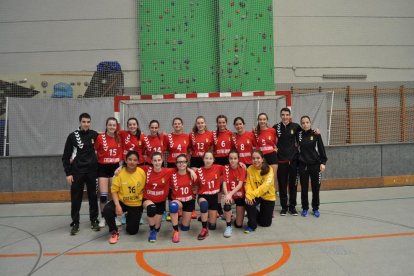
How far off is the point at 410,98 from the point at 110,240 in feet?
31.7

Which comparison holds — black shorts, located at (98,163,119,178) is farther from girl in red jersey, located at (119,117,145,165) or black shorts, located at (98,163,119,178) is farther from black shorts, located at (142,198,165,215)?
black shorts, located at (142,198,165,215)

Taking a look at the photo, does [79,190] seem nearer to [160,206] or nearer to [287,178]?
[160,206]

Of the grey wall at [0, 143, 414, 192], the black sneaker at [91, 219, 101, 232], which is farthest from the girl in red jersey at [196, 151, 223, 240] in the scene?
the grey wall at [0, 143, 414, 192]

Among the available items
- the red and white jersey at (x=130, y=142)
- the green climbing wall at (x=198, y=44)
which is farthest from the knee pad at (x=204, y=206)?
the green climbing wall at (x=198, y=44)

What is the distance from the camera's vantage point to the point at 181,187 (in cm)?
420

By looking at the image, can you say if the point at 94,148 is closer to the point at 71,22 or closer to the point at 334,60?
the point at 71,22

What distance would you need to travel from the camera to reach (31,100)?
7.27m

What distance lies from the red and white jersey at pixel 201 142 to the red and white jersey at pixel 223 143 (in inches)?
3.9

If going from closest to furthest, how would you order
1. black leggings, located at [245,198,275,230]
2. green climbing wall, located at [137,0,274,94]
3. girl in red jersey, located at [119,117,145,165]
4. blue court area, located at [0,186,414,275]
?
blue court area, located at [0,186,414,275]
black leggings, located at [245,198,275,230]
girl in red jersey, located at [119,117,145,165]
green climbing wall, located at [137,0,274,94]

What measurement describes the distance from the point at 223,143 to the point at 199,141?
40 cm

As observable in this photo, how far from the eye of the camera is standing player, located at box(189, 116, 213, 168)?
→ 191 inches

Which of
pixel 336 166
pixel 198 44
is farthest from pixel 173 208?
pixel 198 44

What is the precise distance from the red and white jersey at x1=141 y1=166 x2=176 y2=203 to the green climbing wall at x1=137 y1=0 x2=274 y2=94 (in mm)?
5108

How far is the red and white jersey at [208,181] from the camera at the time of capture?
428 cm
